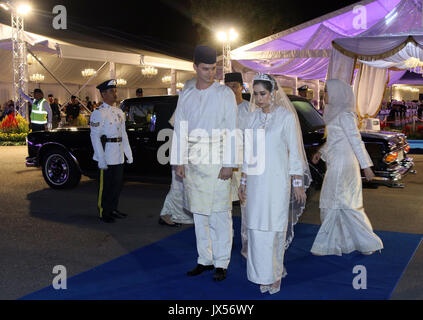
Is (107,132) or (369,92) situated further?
(369,92)

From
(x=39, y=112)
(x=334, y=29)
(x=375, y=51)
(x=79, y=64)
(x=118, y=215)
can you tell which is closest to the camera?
(x=118, y=215)

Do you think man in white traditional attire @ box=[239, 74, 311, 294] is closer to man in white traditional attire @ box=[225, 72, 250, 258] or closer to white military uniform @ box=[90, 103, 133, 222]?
man in white traditional attire @ box=[225, 72, 250, 258]

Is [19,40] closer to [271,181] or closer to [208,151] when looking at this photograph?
[208,151]

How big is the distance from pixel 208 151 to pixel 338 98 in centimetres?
170

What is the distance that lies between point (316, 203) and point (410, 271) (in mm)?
3394

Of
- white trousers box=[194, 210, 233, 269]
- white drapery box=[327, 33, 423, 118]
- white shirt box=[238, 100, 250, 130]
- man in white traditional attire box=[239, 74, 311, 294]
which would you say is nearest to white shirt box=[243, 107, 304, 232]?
man in white traditional attire box=[239, 74, 311, 294]

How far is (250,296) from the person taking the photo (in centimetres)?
402

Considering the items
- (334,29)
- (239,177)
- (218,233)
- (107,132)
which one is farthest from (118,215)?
(334,29)

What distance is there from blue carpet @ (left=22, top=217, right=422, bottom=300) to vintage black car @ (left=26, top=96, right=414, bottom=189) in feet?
7.82

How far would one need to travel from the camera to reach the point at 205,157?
173 inches

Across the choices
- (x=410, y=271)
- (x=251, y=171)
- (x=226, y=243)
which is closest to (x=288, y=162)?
(x=251, y=171)

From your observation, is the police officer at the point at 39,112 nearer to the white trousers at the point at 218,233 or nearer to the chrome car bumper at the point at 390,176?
the chrome car bumper at the point at 390,176

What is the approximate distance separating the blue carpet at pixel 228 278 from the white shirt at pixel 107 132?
1627 millimetres

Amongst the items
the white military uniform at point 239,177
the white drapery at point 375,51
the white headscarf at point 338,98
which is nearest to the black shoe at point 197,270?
the white military uniform at point 239,177
